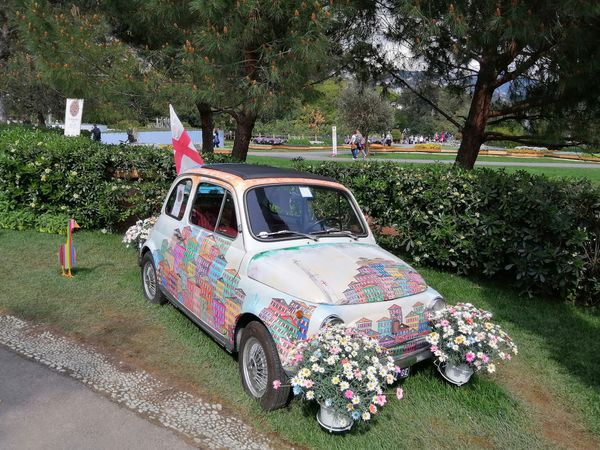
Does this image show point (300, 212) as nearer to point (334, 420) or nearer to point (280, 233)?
point (280, 233)

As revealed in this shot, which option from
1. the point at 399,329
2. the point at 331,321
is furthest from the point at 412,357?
the point at 331,321

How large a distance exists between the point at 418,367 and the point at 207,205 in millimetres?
2432

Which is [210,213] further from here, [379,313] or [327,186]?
[379,313]

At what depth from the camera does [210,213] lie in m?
4.76

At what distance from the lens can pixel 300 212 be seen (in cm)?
452

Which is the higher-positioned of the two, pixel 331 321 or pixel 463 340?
pixel 331 321

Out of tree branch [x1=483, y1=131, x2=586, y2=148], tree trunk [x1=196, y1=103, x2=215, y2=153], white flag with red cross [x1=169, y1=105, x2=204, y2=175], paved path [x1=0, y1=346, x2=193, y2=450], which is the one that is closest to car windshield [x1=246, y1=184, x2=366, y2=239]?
paved path [x1=0, y1=346, x2=193, y2=450]

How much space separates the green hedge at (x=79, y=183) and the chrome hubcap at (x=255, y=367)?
5.71 metres

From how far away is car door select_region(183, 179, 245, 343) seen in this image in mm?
4086

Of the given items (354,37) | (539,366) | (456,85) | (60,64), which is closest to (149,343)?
(539,366)

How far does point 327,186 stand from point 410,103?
753cm

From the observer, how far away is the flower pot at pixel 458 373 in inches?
155

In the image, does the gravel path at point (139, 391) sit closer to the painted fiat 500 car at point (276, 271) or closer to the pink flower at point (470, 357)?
the painted fiat 500 car at point (276, 271)

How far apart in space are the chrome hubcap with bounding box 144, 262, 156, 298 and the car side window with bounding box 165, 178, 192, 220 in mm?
763
